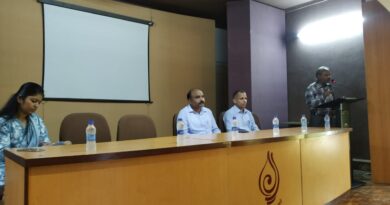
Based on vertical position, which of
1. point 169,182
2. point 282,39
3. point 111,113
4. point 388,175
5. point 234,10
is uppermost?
point 234,10

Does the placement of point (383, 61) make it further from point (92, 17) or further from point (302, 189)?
point (92, 17)

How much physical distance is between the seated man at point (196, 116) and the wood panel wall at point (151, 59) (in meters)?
1.39

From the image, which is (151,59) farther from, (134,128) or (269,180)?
(269,180)

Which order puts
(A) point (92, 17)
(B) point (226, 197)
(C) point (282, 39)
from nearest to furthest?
(B) point (226, 197), (A) point (92, 17), (C) point (282, 39)

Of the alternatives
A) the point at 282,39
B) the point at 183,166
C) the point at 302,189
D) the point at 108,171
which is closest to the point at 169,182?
the point at 183,166

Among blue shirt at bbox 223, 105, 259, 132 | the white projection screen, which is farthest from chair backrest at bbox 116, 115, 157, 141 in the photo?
the white projection screen

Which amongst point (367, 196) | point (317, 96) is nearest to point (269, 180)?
point (367, 196)

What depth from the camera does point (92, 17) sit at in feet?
13.1

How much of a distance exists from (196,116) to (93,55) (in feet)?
5.58

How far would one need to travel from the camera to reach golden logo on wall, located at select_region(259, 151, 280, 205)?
2.11m

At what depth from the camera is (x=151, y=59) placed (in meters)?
4.55

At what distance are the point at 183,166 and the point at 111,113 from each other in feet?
8.90

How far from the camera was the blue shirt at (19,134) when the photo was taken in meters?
2.03

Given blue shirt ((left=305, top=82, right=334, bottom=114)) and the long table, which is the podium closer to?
blue shirt ((left=305, top=82, right=334, bottom=114))
